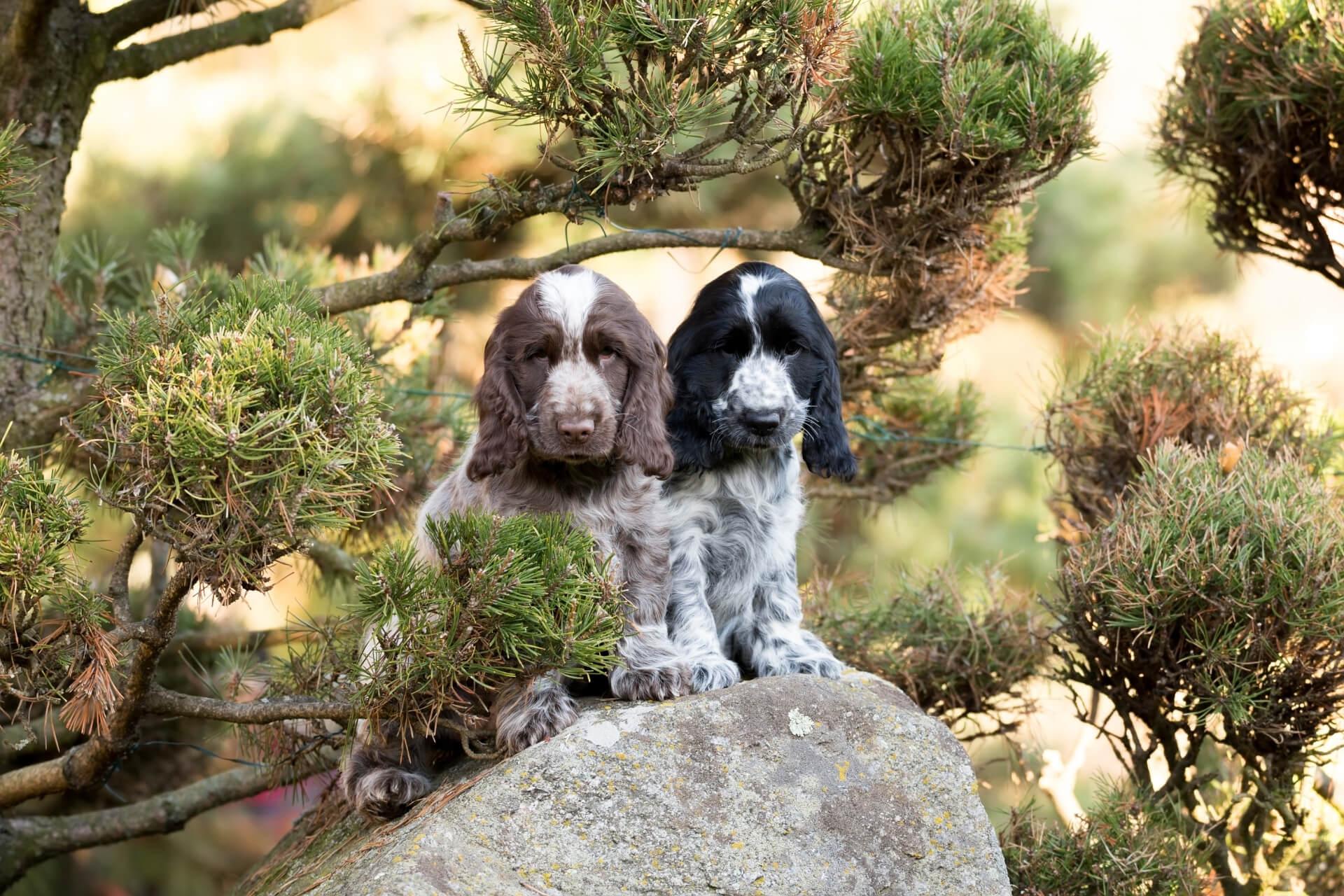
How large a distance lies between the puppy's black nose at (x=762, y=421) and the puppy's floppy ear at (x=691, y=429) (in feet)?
0.38

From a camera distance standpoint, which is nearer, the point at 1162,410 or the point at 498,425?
the point at 498,425

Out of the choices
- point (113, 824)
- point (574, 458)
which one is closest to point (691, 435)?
point (574, 458)

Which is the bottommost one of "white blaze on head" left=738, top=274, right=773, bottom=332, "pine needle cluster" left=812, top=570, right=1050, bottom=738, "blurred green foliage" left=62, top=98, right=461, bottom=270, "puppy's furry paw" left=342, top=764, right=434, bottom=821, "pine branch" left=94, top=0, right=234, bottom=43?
"pine needle cluster" left=812, top=570, right=1050, bottom=738

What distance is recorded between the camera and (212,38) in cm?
482

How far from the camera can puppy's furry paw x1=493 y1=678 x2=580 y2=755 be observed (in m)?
3.51

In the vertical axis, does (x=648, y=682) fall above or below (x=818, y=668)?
above

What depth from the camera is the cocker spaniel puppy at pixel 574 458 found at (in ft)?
11.5

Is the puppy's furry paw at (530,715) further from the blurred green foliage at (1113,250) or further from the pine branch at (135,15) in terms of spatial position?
the blurred green foliage at (1113,250)

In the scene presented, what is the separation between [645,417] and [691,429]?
45cm

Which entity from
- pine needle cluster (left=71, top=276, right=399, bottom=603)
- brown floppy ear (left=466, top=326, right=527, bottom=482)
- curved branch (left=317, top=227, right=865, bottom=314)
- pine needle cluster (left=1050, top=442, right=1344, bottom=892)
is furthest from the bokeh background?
pine needle cluster (left=71, top=276, right=399, bottom=603)

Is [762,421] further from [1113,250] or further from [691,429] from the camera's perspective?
[1113,250]

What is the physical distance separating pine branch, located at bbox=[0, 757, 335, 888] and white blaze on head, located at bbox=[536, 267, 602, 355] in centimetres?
226

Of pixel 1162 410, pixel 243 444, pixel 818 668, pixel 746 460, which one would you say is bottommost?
pixel 818 668

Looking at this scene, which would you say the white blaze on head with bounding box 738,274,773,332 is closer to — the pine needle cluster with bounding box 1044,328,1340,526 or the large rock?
the large rock
